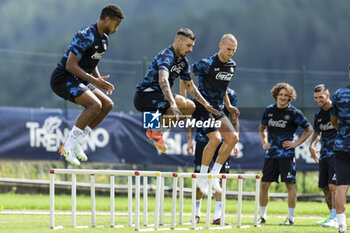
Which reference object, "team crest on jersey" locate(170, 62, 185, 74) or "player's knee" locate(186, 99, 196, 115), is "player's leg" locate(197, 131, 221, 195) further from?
"team crest on jersey" locate(170, 62, 185, 74)

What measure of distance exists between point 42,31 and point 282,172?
150ft

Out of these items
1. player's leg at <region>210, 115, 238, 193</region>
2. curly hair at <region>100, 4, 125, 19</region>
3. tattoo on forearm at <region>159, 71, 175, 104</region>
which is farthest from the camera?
player's leg at <region>210, 115, 238, 193</region>

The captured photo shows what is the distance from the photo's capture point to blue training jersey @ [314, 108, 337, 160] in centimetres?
1227

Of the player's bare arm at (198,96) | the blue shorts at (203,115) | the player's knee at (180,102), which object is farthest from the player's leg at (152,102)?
the blue shorts at (203,115)

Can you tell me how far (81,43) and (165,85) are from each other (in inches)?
51.7

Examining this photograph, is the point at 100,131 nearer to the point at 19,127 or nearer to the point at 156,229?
the point at 19,127

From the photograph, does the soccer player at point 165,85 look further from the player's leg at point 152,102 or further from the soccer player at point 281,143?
the soccer player at point 281,143

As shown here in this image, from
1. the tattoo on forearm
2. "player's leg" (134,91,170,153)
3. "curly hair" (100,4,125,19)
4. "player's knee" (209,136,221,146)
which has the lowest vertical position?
"player's knee" (209,136,221,146)

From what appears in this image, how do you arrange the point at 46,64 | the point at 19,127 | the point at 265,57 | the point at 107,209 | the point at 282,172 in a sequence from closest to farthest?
the point at 282,172 < the point at 107,209 < the point at 19,127 < the point at 46,64 < the point at 265,57

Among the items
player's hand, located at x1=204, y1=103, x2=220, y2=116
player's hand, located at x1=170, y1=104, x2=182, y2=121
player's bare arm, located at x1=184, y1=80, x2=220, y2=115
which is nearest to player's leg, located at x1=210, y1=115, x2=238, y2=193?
player's hand, located at x1=204, y1=103, x2=220, y2=116

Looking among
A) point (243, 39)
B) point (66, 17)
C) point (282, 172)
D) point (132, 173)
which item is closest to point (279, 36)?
point (243, 39)

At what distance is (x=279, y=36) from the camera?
51.8 meters

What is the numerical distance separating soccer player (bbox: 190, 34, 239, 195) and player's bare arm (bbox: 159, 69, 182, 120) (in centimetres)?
128

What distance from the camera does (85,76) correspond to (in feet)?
31.0
